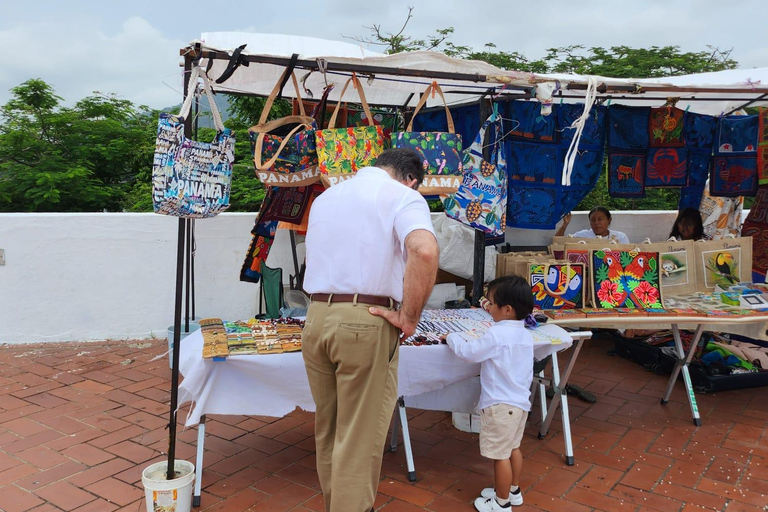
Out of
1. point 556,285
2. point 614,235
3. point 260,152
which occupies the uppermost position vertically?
point 260,152

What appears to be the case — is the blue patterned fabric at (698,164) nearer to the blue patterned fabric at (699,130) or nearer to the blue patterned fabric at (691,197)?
the blue patterned fabric at (699,130)

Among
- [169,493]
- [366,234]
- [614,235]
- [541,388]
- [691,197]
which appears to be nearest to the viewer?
[366,234]

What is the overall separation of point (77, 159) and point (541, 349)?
26.3ft

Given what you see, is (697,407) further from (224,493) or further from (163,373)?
(163,373)

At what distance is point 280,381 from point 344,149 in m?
1.38

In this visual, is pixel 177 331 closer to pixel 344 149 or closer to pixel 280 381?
pixel 280 381

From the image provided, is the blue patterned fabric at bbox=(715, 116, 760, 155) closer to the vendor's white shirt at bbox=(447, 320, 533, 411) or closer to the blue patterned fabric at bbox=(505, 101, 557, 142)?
the blue patterned fabric at bbox=(505, 101, 557, 142)

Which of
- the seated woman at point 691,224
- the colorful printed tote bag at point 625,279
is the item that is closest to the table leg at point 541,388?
the colorful printed tote bag at point 625,279

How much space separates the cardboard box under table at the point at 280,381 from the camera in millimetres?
3094

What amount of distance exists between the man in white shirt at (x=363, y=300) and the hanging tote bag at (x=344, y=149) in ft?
3.25

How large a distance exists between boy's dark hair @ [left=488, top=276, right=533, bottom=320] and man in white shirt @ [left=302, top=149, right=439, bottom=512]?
28.4 inches

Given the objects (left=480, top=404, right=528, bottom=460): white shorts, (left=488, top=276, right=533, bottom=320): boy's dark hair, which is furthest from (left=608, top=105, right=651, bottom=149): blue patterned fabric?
(left=480, top=404, right=528, bottom=460): white shorts

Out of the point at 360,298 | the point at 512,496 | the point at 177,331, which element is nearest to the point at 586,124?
the point at 512,496

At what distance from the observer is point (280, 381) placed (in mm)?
3205
